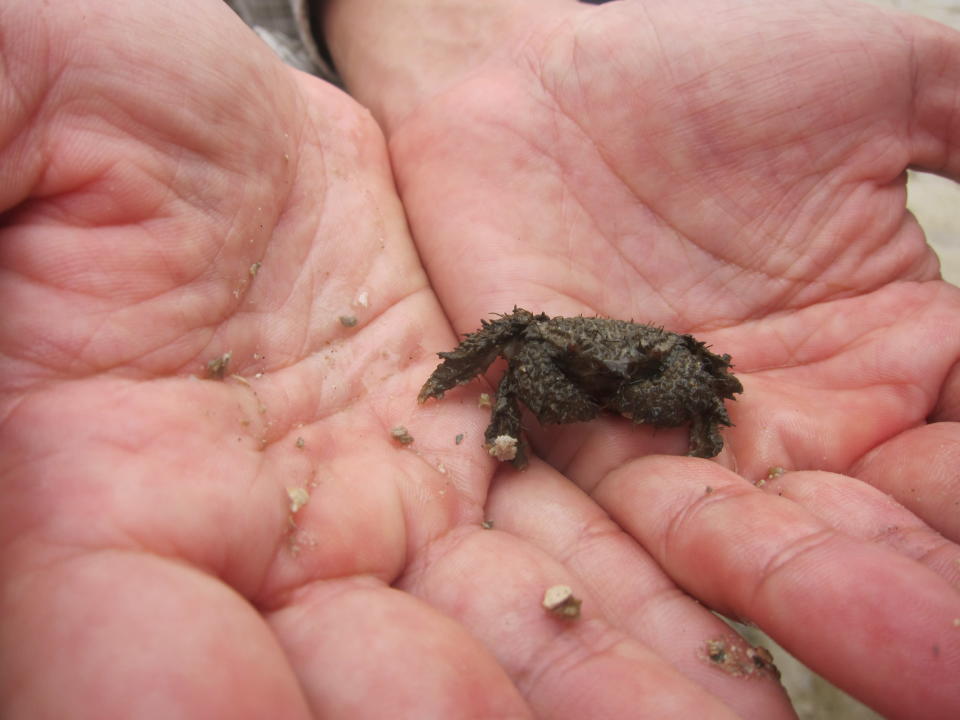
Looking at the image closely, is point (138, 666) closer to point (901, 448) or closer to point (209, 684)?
point (209, 684)

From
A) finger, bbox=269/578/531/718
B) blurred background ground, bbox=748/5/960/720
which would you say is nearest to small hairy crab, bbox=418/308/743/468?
finger, bbox=269/578/531/718

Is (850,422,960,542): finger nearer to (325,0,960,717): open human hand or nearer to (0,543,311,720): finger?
(325,0,960,717): open human hand

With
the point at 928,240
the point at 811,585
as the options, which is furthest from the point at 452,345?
the point at 928,240

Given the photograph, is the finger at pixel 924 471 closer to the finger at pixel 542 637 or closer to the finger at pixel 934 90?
the finger at pixel 542 637

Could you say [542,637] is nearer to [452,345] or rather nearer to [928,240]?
[452,345]

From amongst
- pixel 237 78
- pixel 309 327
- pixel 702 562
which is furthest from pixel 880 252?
pixel 237 78
